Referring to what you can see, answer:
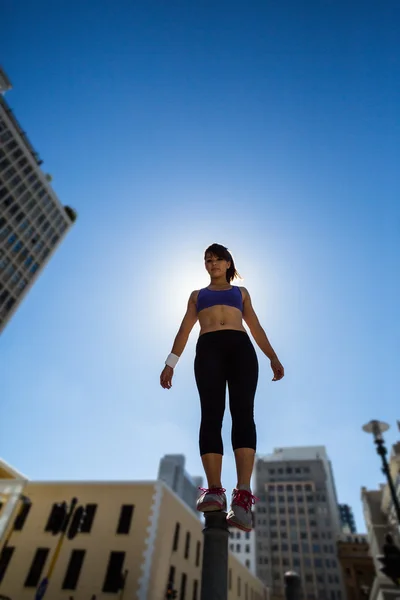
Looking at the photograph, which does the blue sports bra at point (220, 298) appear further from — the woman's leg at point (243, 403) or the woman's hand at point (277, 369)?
the woman's hand at point (277, 369)

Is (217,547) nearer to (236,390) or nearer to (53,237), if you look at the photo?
(236,390)

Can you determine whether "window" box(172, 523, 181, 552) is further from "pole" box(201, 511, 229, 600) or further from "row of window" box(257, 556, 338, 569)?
"row of window" box(257, 556, 338, 569)

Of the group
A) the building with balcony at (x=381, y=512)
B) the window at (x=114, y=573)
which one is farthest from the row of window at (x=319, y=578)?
the window at (x=114, y=573)

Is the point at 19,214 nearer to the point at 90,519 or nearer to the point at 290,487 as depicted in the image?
the point at 90,519

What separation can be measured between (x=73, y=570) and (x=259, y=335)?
2358cm

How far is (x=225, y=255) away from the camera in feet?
12.2

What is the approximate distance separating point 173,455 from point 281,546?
72.9 m

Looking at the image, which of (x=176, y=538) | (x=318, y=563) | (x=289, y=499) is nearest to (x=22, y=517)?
(x=176, y=538)

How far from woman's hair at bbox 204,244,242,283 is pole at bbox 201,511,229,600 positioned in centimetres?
227

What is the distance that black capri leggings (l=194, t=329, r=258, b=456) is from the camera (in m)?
2.64

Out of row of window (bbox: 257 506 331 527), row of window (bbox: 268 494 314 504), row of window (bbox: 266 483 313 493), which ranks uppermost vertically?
row of window (bbox: 266 483 313 493)

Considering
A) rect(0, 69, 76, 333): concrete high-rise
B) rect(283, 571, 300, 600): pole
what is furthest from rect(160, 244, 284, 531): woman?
rect(0, 69, 76, 333): concrete high-rise

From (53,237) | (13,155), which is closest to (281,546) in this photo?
(53,237)

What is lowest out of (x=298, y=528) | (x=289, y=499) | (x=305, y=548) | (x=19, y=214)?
(x=305, y=548)
